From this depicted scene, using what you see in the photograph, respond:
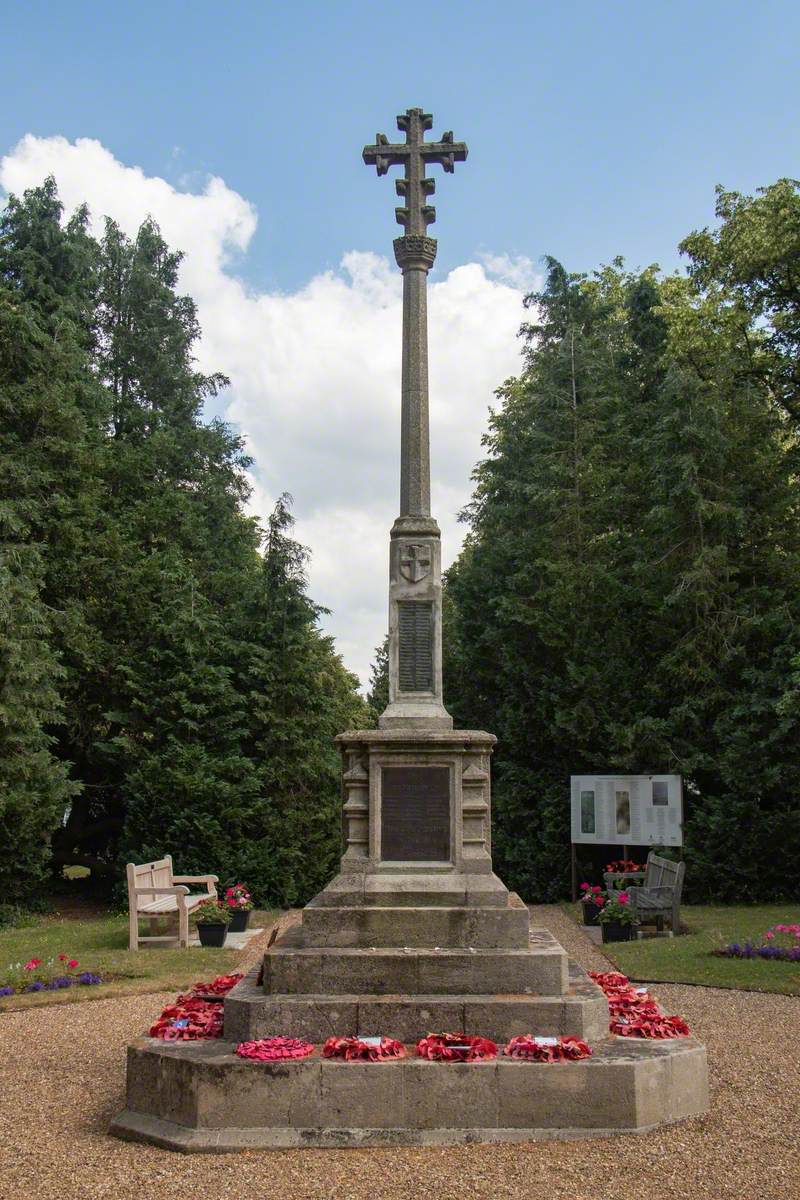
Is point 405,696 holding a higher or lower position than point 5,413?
lower

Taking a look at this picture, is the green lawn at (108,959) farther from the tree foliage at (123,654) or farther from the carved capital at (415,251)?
the carved capital at (415,251)

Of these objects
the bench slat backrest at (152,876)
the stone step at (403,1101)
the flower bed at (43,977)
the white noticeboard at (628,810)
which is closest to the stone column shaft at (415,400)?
the stone step at (403,1101)

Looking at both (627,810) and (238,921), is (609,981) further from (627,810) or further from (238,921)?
(627,810)

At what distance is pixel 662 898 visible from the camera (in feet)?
44.9

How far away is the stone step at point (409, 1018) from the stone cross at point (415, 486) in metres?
2.11

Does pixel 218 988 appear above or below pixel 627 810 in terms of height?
below

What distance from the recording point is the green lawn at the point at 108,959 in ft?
33.0

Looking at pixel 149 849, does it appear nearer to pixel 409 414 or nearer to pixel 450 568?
pixel 409 414

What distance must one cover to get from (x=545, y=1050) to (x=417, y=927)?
137 cm

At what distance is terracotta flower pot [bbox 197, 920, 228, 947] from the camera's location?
1279 centimetres

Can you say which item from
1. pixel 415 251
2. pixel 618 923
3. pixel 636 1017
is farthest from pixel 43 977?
pixel 415 251

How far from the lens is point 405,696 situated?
26.4 feet

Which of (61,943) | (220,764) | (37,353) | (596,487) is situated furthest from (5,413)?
(596,487)

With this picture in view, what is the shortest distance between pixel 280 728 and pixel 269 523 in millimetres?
3905
